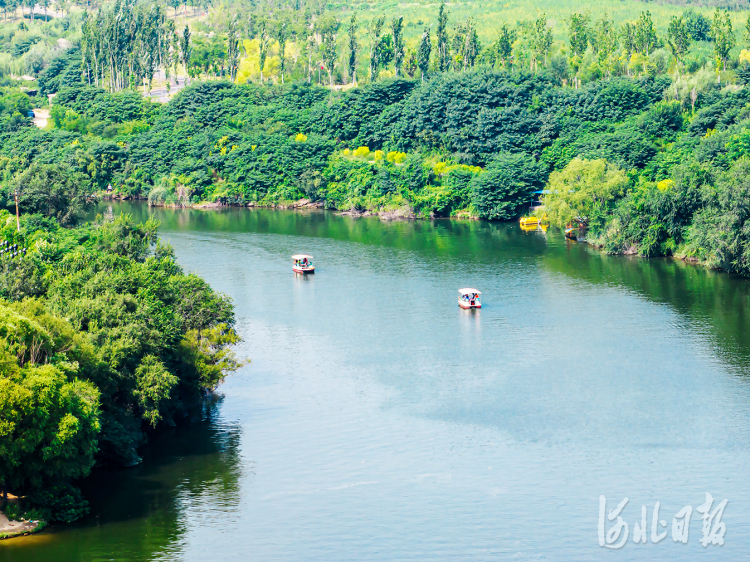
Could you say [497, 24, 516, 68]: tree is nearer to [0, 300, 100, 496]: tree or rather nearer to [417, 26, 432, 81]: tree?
[417, 26, 432, 81]: tree

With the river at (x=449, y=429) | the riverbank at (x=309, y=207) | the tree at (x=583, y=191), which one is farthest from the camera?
the riverbank at (x=309, y=207)

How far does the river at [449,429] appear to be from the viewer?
48.9 m

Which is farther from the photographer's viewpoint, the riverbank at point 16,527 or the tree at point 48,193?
the tree at point 48,193

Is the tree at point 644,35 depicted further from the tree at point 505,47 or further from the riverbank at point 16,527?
the riverbank at point 16,527

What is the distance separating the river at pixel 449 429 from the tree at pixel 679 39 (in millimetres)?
76134

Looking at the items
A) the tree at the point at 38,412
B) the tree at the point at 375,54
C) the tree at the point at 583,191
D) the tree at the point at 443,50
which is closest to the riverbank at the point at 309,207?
the tree at the point at 583,191

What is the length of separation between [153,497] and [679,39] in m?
143

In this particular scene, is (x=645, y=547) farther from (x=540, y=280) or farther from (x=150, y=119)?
(x=150, y=119)

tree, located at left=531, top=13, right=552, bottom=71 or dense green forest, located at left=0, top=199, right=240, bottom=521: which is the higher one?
tree, located at left=531, top=13, right=552, bottom=71

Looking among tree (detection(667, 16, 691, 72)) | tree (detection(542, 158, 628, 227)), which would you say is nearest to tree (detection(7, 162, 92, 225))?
tree (detection(542, 158, 628, 227))

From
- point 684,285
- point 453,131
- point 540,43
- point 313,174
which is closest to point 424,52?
point 540,43

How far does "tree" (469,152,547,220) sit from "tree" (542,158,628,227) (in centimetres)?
1490

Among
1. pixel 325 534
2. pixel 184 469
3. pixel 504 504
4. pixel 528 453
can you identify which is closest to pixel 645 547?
pixel 504 504

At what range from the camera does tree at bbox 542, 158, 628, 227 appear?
122 meters
